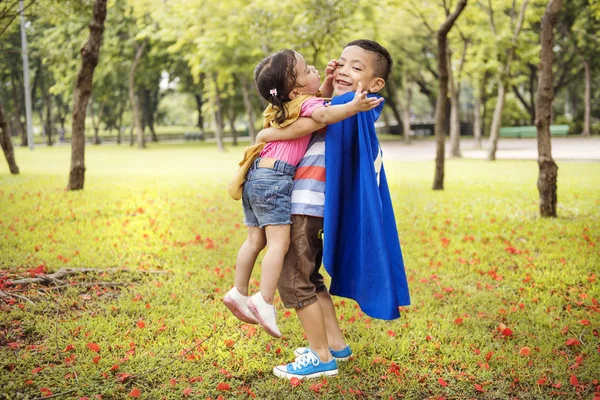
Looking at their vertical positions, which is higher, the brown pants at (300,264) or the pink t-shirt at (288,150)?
the pink t-shirt at (288,150)

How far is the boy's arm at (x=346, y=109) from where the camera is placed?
2.65 m

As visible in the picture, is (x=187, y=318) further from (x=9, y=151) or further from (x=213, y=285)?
(x=9, y=151)

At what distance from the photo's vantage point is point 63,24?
2872 centimetres

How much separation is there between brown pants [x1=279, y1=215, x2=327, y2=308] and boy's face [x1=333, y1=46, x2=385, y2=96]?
80 cm

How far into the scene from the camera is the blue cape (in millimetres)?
2969

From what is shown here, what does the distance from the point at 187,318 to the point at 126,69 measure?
108ft

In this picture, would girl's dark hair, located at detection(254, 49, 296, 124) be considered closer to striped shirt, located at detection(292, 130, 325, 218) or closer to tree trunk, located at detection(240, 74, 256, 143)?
striped shirt, located at detection(292, 130, 325, 218)

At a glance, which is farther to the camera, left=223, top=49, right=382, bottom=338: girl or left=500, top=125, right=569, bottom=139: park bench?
left=500, top=125, right=569, bottom=139: park bench

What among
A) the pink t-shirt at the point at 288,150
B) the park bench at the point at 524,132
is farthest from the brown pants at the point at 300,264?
the park bench at the point at 524,132

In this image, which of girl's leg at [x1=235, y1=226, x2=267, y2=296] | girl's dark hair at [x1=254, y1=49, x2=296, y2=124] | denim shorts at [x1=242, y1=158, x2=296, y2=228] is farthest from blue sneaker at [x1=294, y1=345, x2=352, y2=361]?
girl's dark hair at [x1=254, y1=49, x2=296, y2=124]

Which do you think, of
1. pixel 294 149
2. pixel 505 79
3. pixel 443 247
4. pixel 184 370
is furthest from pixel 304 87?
pixel 505 79

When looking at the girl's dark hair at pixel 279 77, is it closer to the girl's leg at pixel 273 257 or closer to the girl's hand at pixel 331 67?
the girl's hand at pixel 331 67

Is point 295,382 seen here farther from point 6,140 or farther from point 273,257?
point 6,140

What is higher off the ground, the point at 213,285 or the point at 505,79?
the point at 505,79
